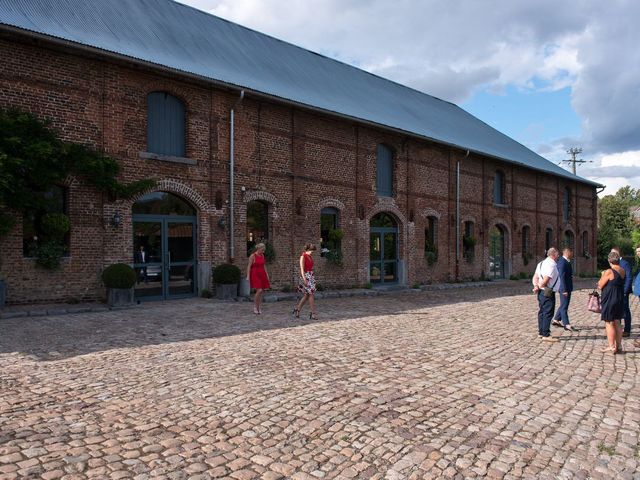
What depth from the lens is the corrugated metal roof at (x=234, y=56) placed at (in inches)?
475

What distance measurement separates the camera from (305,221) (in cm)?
1592

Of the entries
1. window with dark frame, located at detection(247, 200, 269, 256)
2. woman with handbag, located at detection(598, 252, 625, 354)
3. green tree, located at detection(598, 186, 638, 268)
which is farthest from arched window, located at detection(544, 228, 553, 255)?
woman with handbag, located at detection(598, 252, 625, 354)

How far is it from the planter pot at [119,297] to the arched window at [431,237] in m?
12.2

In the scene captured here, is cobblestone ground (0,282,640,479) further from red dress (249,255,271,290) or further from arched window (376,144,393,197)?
arched window (376,144,393,197)

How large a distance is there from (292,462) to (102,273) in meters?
9.38

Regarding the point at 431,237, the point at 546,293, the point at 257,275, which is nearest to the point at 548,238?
the point at 431,237

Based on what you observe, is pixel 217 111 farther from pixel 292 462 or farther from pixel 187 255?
pixel 292 462

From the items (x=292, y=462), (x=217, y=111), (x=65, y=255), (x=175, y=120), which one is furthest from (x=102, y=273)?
(x=292, y=462)

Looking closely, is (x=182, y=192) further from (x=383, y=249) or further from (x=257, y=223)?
(x=383, y=249)

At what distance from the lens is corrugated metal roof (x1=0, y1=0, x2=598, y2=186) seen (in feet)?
39.6

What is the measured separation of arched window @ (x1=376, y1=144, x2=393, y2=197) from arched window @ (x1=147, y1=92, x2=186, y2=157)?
301 inches

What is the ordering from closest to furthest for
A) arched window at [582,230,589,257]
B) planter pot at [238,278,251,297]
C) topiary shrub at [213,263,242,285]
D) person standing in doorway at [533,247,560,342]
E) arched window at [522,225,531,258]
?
person standing in doorway at [533,247,560,342], topiary shrub at [213,263,242,285], planter pot at [238,278,251,297], arched window at [522,225,531,258], arched window at [582,230,589,257]

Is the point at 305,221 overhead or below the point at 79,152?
below

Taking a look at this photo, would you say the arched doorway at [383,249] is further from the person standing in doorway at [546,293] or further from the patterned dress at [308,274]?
the person standing in doorway at [546,293]
